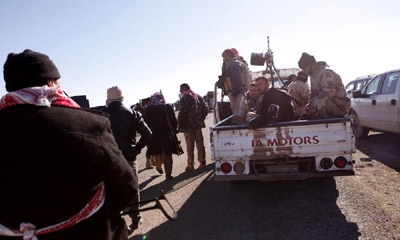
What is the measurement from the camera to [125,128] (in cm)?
437

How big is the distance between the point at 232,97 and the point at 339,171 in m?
3.03

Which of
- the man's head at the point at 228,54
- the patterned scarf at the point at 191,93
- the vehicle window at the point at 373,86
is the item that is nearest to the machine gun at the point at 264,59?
the man's head at the point at 228,54

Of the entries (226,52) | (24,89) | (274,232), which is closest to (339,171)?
(274,232)

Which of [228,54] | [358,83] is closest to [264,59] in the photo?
[228,54]

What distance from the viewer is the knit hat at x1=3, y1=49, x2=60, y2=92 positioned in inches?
65.4

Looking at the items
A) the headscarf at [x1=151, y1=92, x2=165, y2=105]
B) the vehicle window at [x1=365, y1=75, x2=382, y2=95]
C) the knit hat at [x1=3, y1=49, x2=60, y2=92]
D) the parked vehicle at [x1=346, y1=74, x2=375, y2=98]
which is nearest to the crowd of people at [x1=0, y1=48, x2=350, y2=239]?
the knit hat at [x1=3, y1=49, x2=60, y2=92]

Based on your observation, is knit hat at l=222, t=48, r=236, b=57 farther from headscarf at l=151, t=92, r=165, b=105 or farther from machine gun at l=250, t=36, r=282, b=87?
headscarf at l=151, t=92, r=165, b=105

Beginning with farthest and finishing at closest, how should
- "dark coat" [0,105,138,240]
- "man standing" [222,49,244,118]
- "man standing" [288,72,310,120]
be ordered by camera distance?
"man standing" [222,49,244,118] < "man standing" [288,72,310,120] < "dark coat" [0,105,138,240]

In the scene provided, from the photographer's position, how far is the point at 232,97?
6.96 metres

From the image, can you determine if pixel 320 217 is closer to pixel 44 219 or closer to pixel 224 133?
pixel 224 133

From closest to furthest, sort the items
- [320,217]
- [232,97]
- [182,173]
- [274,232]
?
1. [274,232]
2. [320,217]
3. [232,97]
4. [182,173]

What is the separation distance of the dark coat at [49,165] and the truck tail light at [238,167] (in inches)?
133

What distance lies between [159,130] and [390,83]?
6306mm

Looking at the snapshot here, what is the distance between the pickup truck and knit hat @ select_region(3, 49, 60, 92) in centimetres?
345
